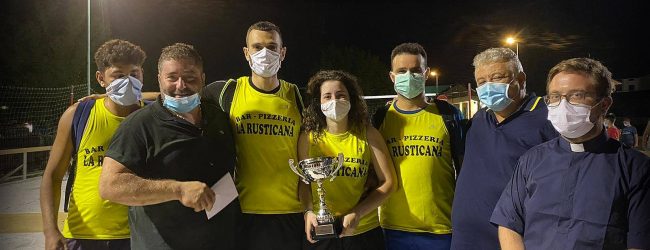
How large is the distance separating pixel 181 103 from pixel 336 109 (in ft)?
3.14

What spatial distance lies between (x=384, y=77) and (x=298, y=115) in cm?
2858

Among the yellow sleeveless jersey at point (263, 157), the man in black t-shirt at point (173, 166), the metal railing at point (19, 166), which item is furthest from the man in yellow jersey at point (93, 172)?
the metal railing at point (19, 166)

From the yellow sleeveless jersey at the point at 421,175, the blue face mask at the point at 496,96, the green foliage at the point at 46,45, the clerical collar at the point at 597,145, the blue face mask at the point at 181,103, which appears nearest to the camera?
the clerical collar at the point at 597,145

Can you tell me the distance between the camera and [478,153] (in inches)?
110

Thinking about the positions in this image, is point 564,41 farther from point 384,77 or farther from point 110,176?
point 110,176

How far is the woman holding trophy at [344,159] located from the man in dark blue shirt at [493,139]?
0.50m

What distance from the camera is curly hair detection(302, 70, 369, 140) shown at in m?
2.99

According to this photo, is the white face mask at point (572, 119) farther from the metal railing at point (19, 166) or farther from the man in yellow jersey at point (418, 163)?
the metal railing at point (19, 166)

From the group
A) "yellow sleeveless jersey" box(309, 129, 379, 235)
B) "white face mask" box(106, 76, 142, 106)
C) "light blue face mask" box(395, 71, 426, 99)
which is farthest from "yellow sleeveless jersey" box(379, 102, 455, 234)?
"white face mask" box(106, 76, 142, 106)

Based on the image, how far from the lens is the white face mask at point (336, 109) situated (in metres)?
2.89

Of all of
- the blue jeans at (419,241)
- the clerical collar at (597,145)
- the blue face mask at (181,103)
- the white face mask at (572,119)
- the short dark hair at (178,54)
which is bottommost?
the blue jeans at (419,241)

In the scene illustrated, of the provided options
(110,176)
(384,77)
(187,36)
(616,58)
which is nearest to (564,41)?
(616,58)

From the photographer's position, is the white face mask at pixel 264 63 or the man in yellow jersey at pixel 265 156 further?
the white face mask at pixel 264 63

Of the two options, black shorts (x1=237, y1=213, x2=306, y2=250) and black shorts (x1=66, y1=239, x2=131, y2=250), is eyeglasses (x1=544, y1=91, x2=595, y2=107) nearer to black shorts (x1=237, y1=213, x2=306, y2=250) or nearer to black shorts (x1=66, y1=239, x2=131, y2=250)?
black shorts (x1=237, y1=213, x2=306, y2=250)
